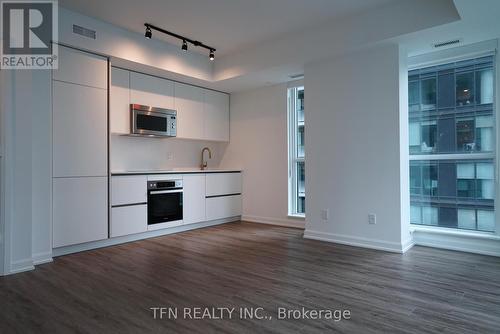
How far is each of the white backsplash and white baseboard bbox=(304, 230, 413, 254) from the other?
2559 millimetres

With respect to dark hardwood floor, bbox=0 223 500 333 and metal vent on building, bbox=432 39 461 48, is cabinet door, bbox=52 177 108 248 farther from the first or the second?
metal vent on building, bbox=432 39 461 48

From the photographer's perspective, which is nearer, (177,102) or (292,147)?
(177,102)

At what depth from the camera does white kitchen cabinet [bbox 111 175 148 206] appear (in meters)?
4.15

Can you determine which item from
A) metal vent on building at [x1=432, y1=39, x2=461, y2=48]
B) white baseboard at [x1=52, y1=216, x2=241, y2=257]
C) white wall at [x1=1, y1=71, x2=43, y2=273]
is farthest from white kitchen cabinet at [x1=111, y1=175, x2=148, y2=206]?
metal vent on building at [x1=432, y1=39, x2=461, y2=48]

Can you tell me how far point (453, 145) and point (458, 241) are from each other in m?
1.17

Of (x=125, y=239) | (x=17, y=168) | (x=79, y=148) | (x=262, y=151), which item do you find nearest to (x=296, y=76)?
(x=262, y=151)

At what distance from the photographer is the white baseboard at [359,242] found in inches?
148

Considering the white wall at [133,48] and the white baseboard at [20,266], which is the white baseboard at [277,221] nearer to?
the white wall at [133,48]

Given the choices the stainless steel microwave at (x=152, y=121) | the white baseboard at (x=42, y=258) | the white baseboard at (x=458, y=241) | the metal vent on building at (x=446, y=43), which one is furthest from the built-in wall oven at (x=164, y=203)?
the metal vent on building at (x=446, y=43)

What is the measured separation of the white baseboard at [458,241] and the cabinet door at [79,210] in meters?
3.88

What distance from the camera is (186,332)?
1.97 metres

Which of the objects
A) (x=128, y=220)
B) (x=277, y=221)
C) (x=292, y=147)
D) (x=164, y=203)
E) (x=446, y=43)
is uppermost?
(x=446, y=43)

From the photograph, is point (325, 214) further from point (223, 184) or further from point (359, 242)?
point (223, 184)

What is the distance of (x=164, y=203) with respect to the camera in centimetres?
476
